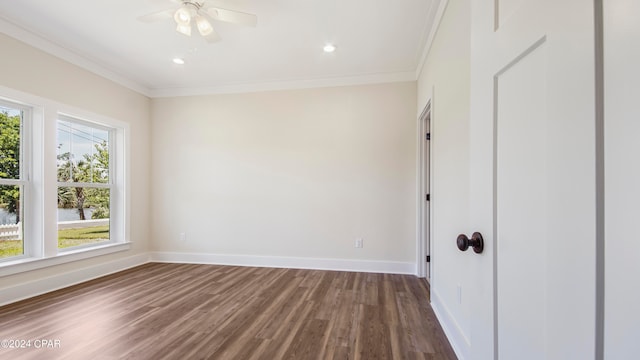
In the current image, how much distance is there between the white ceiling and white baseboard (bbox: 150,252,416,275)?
8.24 feet

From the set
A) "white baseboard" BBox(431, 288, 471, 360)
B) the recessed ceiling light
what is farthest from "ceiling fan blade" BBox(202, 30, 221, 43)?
"white baseboard" BBox(431, 288, 471, 360)

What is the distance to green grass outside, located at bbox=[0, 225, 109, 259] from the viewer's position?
2.69 m

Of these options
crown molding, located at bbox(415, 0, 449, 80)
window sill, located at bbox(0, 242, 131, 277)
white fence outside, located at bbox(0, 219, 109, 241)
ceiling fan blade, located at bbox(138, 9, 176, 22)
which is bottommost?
window sill, located at bbox(0, 242, 131, 277)

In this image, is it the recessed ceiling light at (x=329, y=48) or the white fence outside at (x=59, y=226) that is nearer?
the white fence outside at (x=59, y=226)

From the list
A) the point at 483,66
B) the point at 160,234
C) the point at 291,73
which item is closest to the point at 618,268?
the point at 483,66

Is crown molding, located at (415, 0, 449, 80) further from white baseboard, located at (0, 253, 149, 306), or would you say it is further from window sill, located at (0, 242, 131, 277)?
white baseboard, located at (0, 253, 149, 306)

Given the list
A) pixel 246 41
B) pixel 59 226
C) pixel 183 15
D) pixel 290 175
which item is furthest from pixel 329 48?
pixel 59 226

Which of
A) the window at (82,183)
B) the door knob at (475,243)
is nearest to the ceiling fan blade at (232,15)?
the door knob at (475,243)

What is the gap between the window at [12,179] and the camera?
2664 mm

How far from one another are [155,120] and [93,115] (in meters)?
0.92

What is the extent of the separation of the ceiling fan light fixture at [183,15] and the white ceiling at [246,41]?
0.71ft

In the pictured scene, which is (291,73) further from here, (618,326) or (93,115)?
(618,326)

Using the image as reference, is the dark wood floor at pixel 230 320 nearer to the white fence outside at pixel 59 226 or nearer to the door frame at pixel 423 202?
the door frame at pixel 423 202

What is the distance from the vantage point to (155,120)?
4.27 metres
